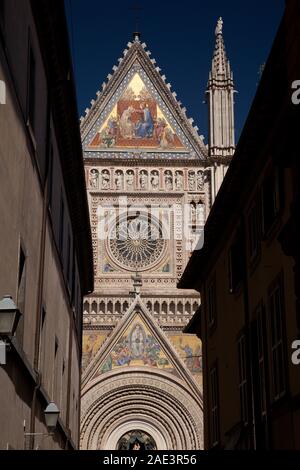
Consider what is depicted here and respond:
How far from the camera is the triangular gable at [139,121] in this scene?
51.8m

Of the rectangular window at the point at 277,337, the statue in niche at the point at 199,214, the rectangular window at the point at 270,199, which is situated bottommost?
the rectangular window at the point at 277,337

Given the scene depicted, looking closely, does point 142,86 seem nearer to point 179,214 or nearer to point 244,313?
point 179,214

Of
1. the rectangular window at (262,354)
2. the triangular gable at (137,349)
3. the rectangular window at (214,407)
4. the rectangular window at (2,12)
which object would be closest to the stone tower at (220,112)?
the triangular gable at (137,349)

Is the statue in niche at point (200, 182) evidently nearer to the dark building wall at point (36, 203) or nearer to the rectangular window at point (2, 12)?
the dark building wall at point (36, 203)

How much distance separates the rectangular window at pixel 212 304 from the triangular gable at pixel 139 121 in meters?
27.8

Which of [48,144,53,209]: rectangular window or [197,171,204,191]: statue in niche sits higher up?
[197,171,204,191]: statue in niche

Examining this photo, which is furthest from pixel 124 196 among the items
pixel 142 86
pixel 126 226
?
pixel 142 86

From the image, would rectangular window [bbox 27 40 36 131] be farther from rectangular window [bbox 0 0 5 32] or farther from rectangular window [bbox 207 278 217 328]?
rectangular window [bbox 207 278 217 328]

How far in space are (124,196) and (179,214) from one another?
3467 mm

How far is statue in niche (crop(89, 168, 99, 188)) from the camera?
169ft

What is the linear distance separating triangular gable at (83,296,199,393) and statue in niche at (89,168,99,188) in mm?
8065

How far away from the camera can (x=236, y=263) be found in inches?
769

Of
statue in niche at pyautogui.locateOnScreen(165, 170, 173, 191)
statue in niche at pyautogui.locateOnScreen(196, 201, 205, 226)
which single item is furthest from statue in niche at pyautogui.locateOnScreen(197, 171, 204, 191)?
statue in niche at pyautogui.locateOnScreen(165, 170, 173, 191)

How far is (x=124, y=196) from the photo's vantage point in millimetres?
51656
